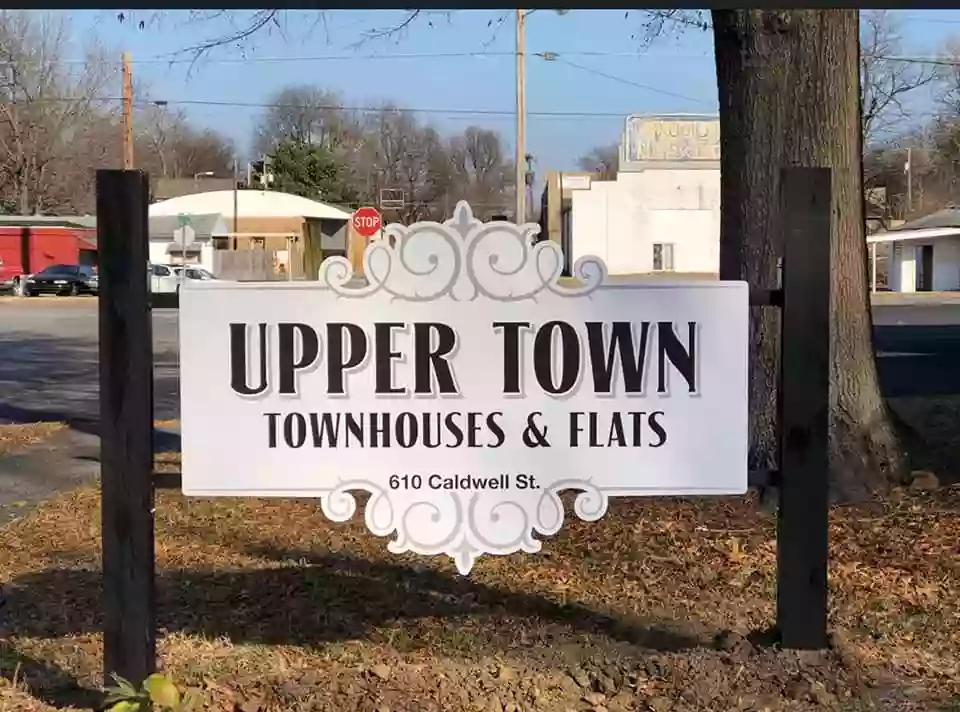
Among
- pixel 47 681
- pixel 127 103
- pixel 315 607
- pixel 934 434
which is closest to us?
pixel 47 681

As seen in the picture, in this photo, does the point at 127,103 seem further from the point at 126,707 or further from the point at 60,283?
the point at 126,707

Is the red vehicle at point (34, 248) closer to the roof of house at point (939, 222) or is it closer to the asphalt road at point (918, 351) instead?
the roof of house at point (939, 222)

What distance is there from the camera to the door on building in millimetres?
52875

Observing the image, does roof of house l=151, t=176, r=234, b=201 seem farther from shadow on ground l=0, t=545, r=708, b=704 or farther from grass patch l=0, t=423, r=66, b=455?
shadow on ground l=0, t=545, r=708, b=704

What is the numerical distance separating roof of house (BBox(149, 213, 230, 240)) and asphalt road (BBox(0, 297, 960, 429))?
21.5 meters

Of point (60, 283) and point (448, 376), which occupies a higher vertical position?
point (60, 283)

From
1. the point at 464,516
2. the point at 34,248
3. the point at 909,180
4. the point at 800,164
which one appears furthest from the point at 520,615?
the point at 909,180

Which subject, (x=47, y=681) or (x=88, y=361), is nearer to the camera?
(x=47, y=681)

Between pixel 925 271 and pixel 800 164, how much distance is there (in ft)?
169

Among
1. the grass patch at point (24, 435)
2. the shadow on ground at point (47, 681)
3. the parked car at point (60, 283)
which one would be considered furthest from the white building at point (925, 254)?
the shadow on ground at point (47, 681)

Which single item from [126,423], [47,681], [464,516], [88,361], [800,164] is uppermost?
[800,164]

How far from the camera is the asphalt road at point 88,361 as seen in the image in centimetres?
1281

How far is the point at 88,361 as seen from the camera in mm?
18266

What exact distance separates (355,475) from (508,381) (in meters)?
0.58
